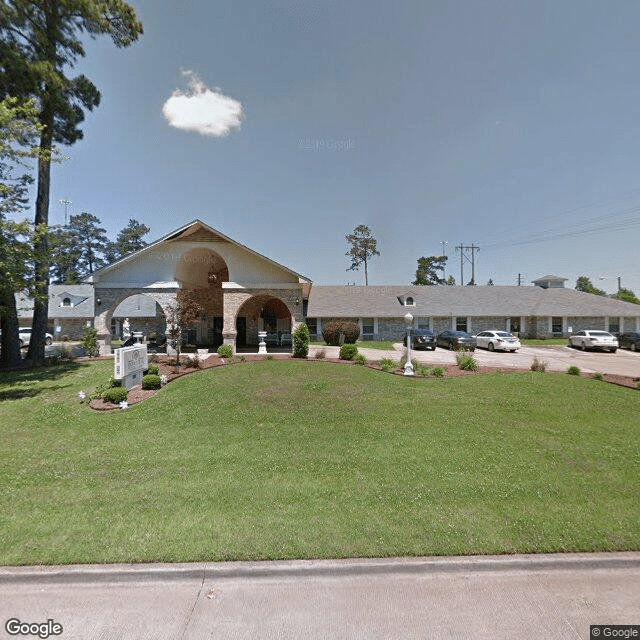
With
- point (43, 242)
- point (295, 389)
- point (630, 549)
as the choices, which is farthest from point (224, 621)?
point (43, 242)

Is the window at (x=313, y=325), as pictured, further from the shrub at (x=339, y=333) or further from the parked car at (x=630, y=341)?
the parked car at (x=630, y=341)

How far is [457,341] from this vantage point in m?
23.5

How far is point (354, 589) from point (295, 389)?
647 centimetres

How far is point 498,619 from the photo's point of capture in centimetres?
289

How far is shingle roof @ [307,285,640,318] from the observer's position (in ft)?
95.0

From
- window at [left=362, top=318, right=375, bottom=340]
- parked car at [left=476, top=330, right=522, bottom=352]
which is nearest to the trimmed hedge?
window at [left=362, top=318, right=375, bottom=340]

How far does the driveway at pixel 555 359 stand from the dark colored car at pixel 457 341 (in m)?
0.99

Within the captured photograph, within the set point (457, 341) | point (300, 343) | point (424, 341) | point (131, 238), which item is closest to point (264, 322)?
point (300, 343)

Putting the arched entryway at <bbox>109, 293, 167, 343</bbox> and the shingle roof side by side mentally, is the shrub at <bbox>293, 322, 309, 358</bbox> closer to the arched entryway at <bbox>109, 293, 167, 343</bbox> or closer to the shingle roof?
the shingle roof

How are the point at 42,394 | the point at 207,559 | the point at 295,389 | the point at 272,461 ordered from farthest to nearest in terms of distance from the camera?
1. the point at 42,394
2. the point at 295,389
3. the point at 272,461
4. the point at 207,559

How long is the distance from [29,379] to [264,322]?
15.1 metres

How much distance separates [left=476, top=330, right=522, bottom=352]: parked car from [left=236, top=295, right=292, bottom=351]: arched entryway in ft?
48.1

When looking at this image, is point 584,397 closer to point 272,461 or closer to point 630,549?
point 630,549

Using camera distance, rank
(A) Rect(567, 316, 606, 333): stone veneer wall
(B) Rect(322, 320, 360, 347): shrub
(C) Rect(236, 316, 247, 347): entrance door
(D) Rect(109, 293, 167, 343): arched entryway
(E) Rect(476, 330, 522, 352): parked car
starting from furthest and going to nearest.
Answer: (D) Rect(109, 293, 167, 343): arched entryway < (A) Rect(567, 316, 606, 333): stone veneer wall < (B) Rect(322, 320, 360, 347): shrub < (C) Rect(236, 316, 247, 347): entrance door < (E) Rect(476, 330, 522, 352): parked car
